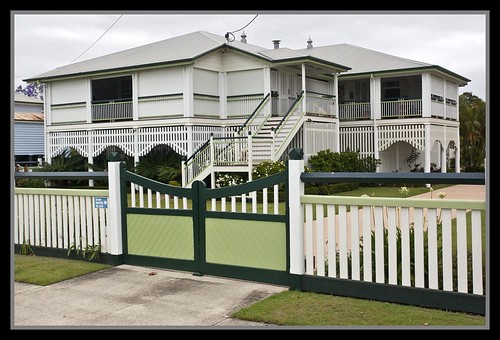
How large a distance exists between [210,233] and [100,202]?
2259mm

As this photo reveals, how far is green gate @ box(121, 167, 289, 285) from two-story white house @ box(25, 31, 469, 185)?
12561 millimetres

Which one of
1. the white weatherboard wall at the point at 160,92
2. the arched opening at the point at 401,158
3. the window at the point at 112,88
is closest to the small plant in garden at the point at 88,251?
the white weatherboard wall at the point at 160,92

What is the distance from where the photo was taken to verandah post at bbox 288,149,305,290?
23.9 ft

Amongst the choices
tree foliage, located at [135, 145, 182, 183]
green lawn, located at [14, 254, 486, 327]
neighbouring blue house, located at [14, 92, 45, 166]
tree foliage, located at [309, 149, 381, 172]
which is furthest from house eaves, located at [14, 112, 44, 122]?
green lawn, located at [14, 254, 486, 327]

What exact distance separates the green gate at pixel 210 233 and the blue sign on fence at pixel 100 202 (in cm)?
30

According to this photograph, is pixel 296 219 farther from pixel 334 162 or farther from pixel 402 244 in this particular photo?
pixel 334 162

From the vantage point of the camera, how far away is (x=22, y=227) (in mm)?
10422

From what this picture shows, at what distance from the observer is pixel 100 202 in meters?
9.33

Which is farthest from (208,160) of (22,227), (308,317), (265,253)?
Answer: (308,317)

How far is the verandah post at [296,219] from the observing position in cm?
727

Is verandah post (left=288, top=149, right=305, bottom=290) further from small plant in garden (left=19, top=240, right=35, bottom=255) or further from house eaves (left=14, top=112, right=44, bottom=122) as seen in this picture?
house eaves (left=14, top=112, right=44, bottom=122)

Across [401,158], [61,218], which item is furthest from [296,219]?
[401,158]

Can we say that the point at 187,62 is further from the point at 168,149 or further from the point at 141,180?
the point at 141,180
